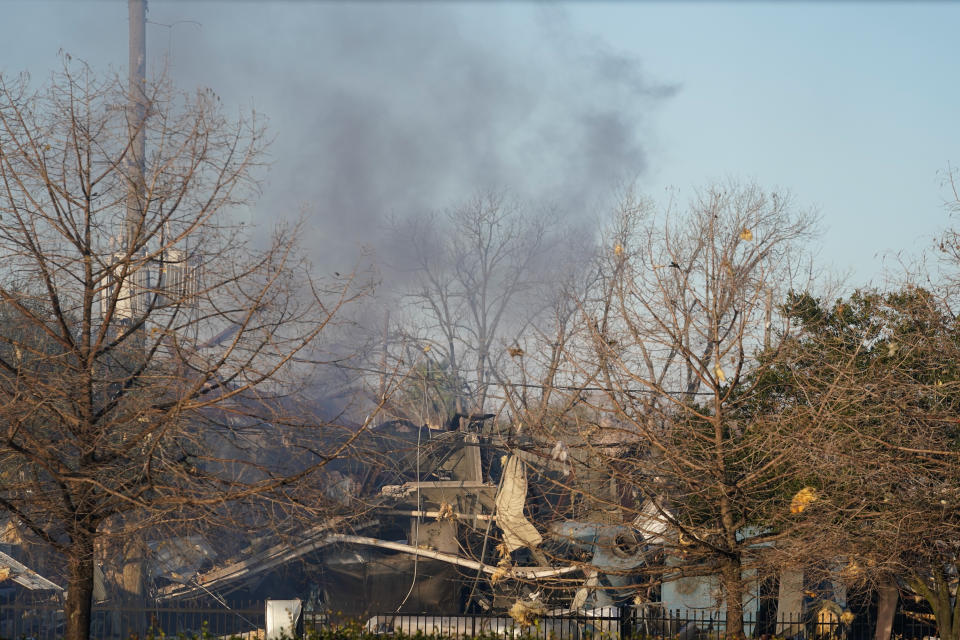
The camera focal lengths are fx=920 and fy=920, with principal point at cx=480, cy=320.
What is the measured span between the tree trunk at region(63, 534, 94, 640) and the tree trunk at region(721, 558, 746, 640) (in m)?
6.30

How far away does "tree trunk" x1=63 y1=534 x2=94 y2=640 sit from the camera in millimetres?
8047

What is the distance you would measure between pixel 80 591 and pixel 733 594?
6.45m

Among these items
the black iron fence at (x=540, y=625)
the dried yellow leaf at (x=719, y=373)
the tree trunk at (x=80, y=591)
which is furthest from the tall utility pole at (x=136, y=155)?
the dried yellow leaf at (x=719, y=373)

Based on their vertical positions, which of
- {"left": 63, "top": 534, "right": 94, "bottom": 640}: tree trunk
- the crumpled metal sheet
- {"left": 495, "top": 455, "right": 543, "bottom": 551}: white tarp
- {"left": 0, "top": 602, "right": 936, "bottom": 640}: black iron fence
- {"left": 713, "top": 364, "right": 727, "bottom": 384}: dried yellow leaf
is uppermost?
{"left": 713, "top": 364, "right": 727, "bottom": 384}: dried yellow leaf

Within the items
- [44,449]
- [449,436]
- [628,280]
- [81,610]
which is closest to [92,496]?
[44,449]

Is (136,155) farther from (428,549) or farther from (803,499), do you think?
(428,549)

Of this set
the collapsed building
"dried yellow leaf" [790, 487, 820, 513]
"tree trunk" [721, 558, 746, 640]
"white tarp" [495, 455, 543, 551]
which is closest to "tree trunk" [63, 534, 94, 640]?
"tree trunk" [721, 558, 746, 640]

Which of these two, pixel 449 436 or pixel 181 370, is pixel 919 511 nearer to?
pixel 181 370

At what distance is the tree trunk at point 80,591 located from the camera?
8.05 m

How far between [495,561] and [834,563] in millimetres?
7319

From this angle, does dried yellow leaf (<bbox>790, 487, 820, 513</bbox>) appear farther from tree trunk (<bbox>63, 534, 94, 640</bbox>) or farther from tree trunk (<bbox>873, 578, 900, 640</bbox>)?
tree trunk (<bbox>63, 534, 94, 640</bbox>)

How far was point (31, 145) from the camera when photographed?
782cm

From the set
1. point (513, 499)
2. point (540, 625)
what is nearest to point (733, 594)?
point (540, 625)

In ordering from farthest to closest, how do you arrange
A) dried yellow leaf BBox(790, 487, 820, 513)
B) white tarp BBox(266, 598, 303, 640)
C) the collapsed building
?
the collapsed building
white tarp BBox(266, 598, 303, 640)
dried yellow leaf BBox(790, 487, 820, 513)
